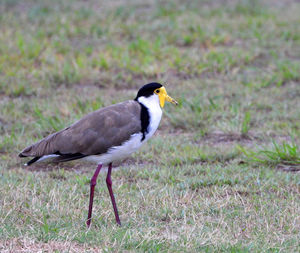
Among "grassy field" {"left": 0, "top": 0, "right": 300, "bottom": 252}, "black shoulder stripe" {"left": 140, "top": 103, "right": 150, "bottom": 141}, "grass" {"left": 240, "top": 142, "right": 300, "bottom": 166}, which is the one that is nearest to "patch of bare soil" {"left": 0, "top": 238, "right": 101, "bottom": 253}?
"grassy field" {"left": 0, "top": 0, "right": 300, "bottom": 252}

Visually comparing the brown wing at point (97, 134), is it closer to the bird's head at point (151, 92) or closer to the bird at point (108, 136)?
the bird at point (108, 136)

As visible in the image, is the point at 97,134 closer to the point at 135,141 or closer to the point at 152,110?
the point at 135,141

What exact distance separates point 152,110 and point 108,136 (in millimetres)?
431

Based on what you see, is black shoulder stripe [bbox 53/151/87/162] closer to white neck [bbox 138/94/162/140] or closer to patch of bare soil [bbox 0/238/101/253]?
white neck [bbox 138/94/162/140]

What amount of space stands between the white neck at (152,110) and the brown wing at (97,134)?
0.07 m

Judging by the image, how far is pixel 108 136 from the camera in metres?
4.98

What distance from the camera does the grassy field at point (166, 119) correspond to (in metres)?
4.67

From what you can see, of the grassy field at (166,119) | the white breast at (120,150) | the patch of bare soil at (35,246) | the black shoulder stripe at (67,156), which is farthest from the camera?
the black shoulder stripe at (67,156)

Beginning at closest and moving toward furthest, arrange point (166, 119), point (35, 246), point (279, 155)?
point (35, 246) → point (279, 155) → point (166, 119)

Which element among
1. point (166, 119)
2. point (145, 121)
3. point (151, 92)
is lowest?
point (166, 119)

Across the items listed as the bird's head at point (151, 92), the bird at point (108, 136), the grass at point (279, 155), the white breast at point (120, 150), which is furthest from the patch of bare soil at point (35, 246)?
the grass at point (279, 155)

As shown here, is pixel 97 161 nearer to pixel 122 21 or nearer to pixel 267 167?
pixel 267 167

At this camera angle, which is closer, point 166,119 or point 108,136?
point 108,136

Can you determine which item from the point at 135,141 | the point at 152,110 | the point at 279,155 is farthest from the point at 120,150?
the point at 279,155
